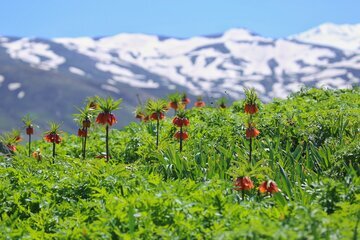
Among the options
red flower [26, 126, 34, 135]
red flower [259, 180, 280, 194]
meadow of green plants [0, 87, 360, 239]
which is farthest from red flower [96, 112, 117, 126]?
red flower [259, 180, 280, 194]

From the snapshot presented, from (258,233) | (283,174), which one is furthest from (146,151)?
(258,233)

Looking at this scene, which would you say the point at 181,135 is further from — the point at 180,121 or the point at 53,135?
the point at 53,135

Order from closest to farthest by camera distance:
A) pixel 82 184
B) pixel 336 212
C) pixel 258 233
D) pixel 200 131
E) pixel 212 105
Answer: pixel 258 233
pixel 336 212
pixel 82 184
pixel 200 131
pixel 212 105

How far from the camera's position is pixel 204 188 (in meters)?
6.14

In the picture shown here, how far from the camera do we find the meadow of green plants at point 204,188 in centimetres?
513

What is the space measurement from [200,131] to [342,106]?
2490 mm

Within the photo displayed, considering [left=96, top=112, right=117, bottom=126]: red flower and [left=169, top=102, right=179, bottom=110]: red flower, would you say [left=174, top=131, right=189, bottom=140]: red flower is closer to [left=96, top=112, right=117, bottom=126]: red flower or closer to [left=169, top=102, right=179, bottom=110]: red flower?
A: [left=96, top=112, right=117, bottom=126]: red flower

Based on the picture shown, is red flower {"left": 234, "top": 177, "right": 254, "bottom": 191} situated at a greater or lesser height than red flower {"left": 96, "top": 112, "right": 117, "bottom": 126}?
lesser

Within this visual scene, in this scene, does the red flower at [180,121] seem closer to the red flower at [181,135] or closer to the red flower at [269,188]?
the red flower at [181,135]

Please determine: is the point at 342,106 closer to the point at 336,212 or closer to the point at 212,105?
the point at 212,105

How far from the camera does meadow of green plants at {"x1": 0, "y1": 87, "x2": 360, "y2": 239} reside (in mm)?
5133

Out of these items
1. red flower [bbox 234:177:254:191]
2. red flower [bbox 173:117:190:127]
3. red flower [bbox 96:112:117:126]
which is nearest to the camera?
red flower [bbox 234:177:254:191]

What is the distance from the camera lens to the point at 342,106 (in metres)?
11.3

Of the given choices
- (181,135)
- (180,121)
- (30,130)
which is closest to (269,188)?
(180,121)
